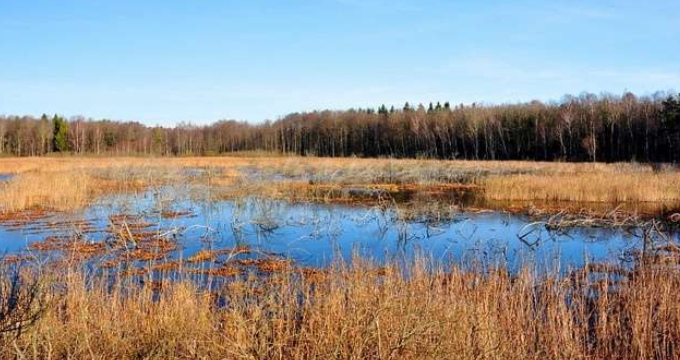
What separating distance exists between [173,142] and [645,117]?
69.5 metres

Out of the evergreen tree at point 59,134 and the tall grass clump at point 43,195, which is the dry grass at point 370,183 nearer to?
the tall grass clump at point 43,195

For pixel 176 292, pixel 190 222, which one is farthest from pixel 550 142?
pixel 176 292

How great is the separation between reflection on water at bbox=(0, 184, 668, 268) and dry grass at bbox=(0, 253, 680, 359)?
4.24 meters

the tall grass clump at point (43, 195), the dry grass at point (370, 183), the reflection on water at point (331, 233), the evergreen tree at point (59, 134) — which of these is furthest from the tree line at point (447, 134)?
the tall grass clump at point (43, 195)

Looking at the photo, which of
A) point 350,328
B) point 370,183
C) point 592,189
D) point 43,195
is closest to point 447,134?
point 370,183

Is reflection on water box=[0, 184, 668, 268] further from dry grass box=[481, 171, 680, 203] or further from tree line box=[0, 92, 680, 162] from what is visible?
tree line box=[0, 92, 680, 162]

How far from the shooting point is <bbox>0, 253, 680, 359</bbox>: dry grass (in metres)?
4.21

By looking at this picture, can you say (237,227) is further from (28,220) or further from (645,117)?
(645,117)

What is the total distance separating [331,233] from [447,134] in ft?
166

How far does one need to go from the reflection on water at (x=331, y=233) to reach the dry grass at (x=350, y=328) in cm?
424

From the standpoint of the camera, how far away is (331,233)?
14.5 metres

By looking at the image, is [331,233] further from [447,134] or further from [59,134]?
[59,134]

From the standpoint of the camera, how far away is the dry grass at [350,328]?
4.21m

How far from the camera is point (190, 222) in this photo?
16203 mm
